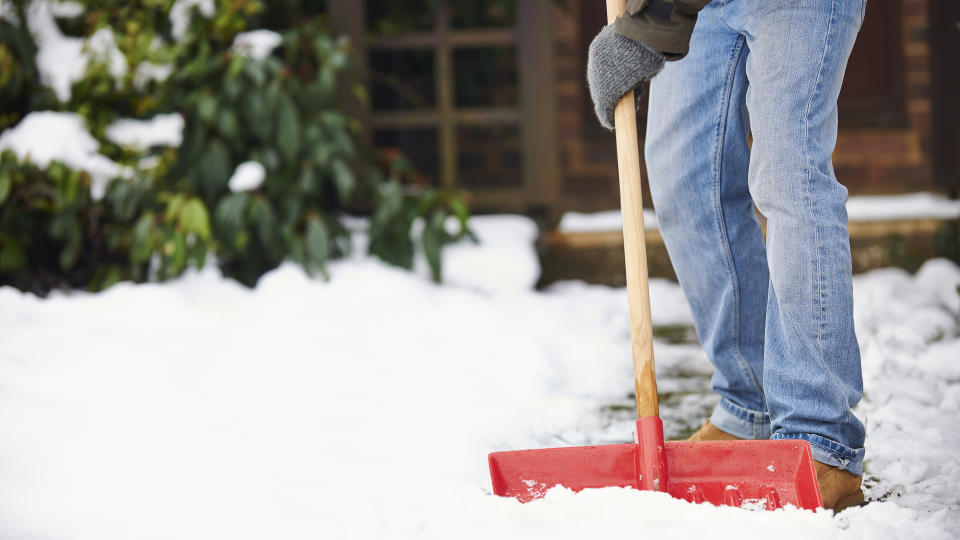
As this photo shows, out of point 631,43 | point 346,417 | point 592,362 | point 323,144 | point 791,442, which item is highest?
point 631,43

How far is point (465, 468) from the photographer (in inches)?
52.7

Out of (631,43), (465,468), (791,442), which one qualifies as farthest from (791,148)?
(465,468)

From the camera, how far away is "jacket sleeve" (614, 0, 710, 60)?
3.92 ft

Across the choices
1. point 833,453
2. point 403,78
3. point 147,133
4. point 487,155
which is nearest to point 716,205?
point 833,453

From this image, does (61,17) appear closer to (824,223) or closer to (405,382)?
(405,382)

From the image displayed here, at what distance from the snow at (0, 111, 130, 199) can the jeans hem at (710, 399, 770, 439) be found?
1938 millimetres

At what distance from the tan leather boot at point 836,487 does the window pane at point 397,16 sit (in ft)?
8.04

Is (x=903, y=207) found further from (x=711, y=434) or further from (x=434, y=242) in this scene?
(x=711, y=434)

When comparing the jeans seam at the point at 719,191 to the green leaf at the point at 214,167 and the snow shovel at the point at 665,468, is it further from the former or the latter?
the green leaf at the point at 214,167

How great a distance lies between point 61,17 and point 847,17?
7.89ft

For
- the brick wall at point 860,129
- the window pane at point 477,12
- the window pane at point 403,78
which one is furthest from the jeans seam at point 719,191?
the brick wall at point 860,129

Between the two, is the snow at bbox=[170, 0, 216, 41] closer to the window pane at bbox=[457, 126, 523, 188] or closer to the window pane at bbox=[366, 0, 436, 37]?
the window pane at bbox=[366, 0, 436, 37]

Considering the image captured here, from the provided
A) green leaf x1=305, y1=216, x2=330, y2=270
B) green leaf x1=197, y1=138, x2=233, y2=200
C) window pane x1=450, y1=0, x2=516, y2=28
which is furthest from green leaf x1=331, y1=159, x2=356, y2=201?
window pane x1=450, y1=0, x2=516, y2=28

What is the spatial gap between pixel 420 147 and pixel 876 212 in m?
1.95
